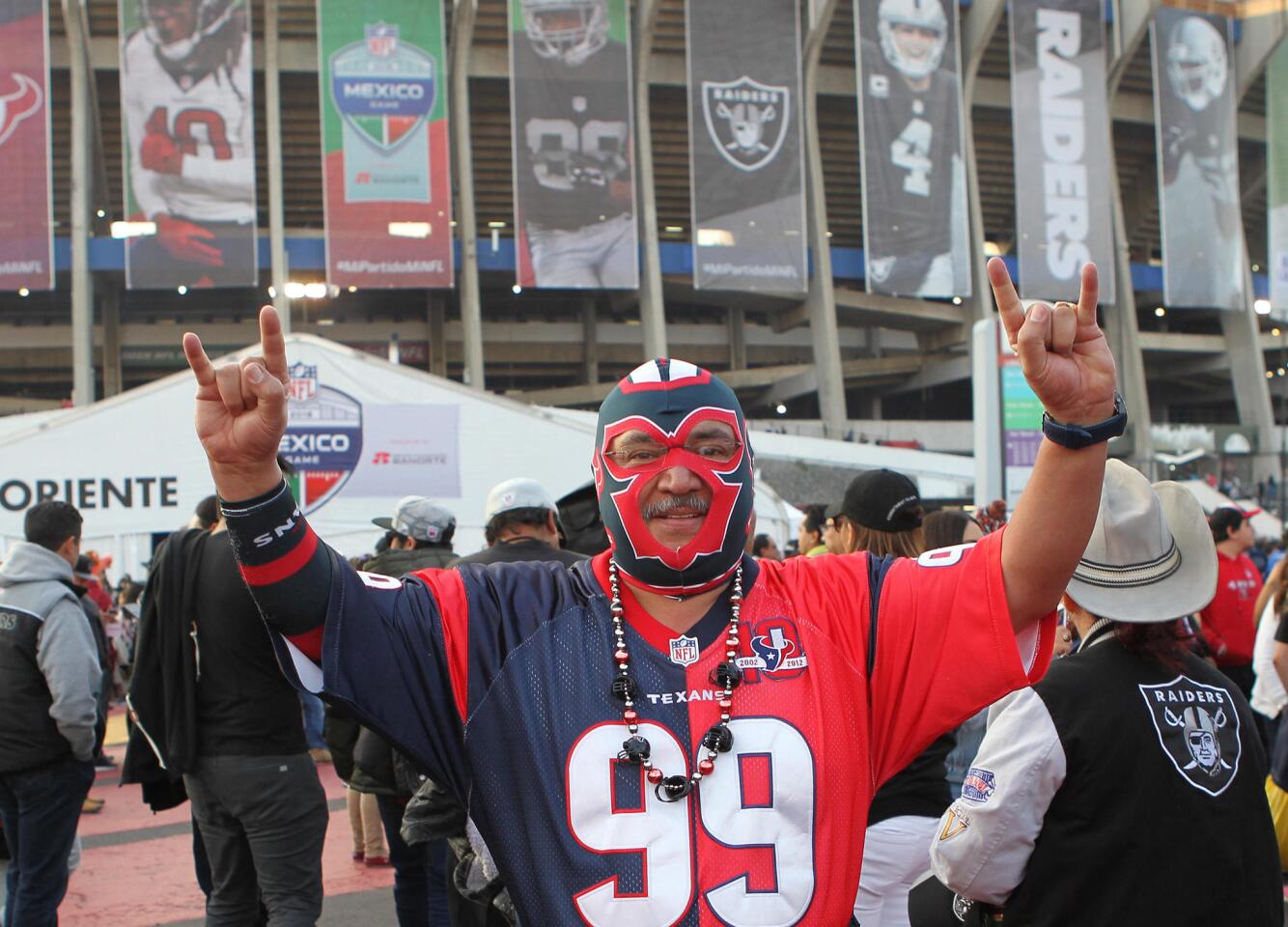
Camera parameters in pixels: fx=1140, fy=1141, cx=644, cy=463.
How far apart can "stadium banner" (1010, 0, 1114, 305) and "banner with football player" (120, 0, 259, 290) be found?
1960 centimetres

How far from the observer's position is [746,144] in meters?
29.0

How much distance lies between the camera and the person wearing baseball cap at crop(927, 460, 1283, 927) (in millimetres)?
2361

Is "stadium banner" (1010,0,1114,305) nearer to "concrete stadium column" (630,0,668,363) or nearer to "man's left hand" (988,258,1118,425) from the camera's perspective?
"concrete stadium column" (630,0,668,363)

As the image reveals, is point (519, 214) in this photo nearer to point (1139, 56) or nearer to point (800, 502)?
point (800, 502)

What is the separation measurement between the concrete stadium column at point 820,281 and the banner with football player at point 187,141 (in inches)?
576

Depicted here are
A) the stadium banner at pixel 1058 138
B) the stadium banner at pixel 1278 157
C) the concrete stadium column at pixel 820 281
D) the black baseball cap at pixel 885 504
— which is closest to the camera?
the black baseball cap at pixel 885 504

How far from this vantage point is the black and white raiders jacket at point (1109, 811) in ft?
7.73

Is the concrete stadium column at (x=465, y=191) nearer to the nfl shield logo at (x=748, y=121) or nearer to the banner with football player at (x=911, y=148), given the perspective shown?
the nfl shield logo at (x=748, y=121)

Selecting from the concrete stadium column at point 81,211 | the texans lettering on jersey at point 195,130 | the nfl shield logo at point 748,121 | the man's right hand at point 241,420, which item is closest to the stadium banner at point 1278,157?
the nfl shield logo at point 748,121

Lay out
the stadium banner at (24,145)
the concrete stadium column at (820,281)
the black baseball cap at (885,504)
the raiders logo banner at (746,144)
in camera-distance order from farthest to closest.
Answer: the concrete stadium column at (820,281) < the raiders logo banner at (746,144) < the stadium banner at (24,145) < the black baseball cap at (885,504)

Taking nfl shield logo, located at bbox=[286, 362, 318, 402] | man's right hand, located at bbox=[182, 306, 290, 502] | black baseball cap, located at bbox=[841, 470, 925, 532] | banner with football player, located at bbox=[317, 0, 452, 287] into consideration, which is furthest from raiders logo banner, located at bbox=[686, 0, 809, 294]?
man's right hand, located at bbox=[182, 306, 290, 502]

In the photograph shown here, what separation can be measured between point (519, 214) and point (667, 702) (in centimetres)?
2677

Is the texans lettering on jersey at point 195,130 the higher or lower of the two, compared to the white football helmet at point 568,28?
lower

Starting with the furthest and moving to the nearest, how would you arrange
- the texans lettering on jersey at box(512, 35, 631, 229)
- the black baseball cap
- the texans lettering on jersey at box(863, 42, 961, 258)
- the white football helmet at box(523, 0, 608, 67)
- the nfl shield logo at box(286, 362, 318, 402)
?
the texans lettering on jersey at box(863, 42, 961, 258) → the white football helmet at box(523, 0, 608, 67) → the texans lettering on jersey at box(512, 35, 631, 229) → the nfl shield logo at box(286, 362, 318, 402) → the black baseball cap
